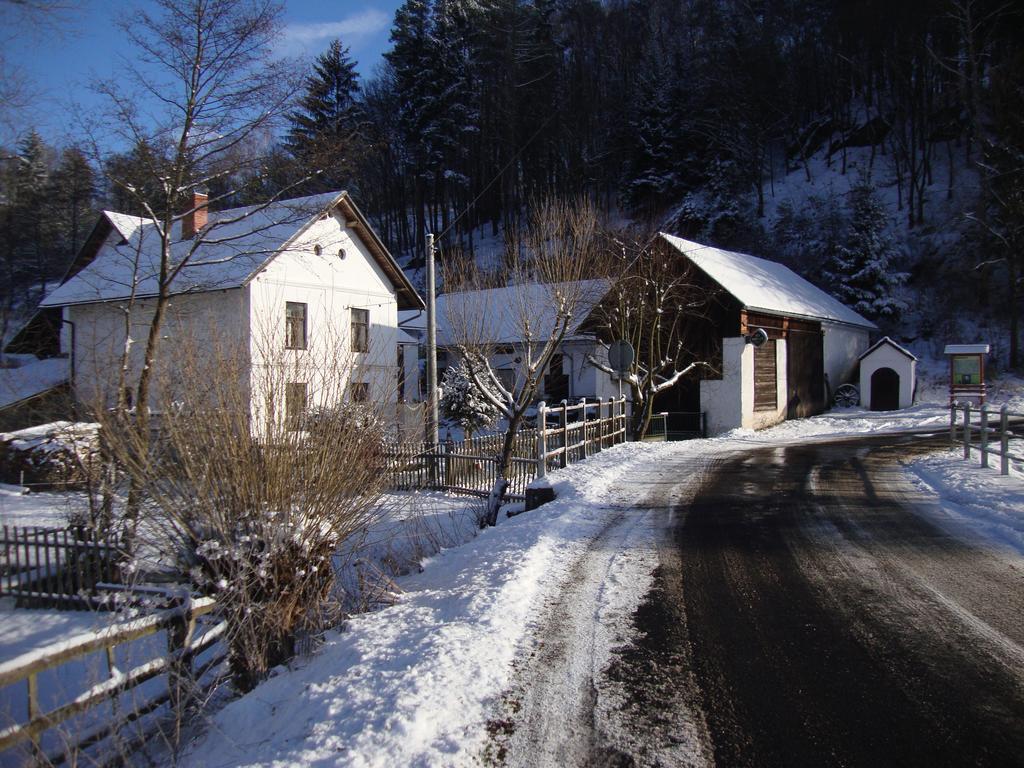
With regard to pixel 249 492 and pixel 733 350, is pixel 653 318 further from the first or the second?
pixel 249 492

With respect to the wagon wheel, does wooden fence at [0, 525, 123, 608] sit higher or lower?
lower

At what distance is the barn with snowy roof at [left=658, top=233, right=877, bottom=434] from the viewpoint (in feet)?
74.2

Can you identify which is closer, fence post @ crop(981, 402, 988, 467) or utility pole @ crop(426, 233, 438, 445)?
fence post @ crop(981, 402, 988, 467)

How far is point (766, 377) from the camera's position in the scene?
24.3 meters

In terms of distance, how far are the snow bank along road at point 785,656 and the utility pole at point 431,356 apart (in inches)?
232

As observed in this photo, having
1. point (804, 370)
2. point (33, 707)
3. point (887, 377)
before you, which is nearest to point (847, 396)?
point (887, 377)

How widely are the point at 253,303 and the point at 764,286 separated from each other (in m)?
19.5

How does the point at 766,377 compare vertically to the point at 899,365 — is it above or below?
below

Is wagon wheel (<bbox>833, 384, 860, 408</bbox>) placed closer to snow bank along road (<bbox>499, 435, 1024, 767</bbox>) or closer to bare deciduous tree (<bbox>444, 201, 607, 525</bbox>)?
bare deciduous tree (<bbox>444, 201, 607, 525</bbox>)

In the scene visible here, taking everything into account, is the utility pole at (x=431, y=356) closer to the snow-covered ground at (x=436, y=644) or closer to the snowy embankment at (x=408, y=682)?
the snow-covered ground at (x=436, y=644)

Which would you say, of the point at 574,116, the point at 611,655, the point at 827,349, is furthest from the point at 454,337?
the point at 574,116

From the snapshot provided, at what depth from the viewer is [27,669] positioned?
369cm

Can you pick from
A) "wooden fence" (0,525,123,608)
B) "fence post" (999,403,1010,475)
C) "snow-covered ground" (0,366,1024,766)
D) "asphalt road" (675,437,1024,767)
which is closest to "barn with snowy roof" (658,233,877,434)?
"fence post" (999,403,1010,475)

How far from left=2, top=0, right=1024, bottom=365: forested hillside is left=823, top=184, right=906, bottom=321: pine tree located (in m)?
0.12
